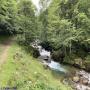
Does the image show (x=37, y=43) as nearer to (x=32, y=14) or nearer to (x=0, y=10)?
(x=32, y=14)

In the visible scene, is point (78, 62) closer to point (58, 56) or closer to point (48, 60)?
point (58, 56)

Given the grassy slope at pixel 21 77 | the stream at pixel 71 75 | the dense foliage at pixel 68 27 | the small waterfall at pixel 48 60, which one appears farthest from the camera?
the dense foliage at pixel 68 27

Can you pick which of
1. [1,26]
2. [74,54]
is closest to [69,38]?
[74,54]

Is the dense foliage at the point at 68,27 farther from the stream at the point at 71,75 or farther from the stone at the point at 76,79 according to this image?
the stone at the point at 76,79

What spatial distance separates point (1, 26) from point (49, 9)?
32.3 feet

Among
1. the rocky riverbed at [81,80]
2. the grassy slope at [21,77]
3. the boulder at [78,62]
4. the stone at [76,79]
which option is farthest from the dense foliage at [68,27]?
the grassy slope at [21,77]

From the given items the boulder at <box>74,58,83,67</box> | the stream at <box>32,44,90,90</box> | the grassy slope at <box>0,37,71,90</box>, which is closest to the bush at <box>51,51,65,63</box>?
the stream at <box>32,44,90,90</box>

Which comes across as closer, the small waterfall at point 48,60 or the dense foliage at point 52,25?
the small waterfall at point 48,60

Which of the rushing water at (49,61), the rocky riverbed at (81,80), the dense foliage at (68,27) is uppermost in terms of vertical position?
the dense foliage at (68,27)

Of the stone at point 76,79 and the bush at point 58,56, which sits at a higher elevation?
the bush at point 58,56

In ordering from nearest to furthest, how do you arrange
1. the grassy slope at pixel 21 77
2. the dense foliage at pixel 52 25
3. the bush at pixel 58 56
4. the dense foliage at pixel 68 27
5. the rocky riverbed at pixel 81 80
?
the grassy slope at pixel 21 77 → the rocky riverbed at pixel 81 80 → the bush at pixel 58 56 → the dense foliage at pixel 52 25 → the dense foliage at pixel 68 27

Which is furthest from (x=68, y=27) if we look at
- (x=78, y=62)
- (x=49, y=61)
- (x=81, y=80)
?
(x=81, y=80)

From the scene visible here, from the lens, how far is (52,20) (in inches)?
1791

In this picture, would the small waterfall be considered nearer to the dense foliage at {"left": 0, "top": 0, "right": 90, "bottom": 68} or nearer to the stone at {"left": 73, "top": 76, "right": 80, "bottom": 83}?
the dense foliage at {"left": 0, "top": 0, "right": 90, "bottom": 68}
